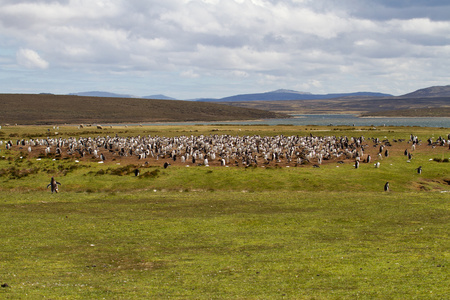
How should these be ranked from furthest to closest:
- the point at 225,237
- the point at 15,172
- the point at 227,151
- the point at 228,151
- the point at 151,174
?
the point at 227,151 → the point at 228,151 → the point at 15,172 → the point at 151,174 → the point at 225,237

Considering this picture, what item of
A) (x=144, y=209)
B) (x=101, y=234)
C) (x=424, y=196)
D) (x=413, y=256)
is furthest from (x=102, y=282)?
(x=424, y=196)

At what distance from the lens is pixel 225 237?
21.2 meters

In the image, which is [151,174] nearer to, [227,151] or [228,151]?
[228,151]

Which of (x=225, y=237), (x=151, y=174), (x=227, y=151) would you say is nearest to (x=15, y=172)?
(x=151, y=174)

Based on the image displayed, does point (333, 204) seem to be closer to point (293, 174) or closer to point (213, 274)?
point (293, 174)

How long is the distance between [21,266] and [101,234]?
19.2 feet

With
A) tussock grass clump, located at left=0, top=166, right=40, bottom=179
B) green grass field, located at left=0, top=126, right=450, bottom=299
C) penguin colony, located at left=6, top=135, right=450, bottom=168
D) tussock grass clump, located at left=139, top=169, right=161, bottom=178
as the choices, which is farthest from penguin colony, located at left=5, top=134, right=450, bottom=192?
tussock grass clump, located at left=0, top=166, right=40, bottom=179

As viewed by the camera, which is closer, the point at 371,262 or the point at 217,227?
the point at 371,262

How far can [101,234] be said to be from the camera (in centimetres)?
2181

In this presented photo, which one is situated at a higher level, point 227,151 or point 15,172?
point 227,151

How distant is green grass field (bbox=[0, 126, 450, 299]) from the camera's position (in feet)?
46.1

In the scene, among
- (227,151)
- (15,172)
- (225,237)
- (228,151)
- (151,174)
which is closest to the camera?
(225,237)

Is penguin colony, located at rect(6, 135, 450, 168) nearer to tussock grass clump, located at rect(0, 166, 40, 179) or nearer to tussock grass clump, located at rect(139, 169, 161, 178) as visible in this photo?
tussock grass clump, located at rect(139, 169, 161, 178)

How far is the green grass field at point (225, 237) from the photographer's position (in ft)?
46.1
